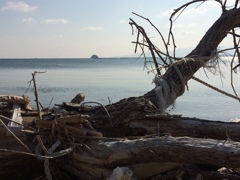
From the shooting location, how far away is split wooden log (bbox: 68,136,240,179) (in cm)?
307

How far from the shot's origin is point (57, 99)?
1463cm

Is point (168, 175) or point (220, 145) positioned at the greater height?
point (220, 145)

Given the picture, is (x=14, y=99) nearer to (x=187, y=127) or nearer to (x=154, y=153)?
(x=187, y=127)

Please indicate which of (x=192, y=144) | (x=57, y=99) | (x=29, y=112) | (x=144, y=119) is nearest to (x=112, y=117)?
(x=144, y=119)

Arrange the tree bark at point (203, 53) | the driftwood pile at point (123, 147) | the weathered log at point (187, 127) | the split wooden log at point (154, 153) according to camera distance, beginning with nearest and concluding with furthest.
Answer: the split wooden log at point (154, 153), the driftwood pile at point (123, 147), the weathered log at point (187, 127), the tree bark at point (203, 53)

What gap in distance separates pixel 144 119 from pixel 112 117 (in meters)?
0.40

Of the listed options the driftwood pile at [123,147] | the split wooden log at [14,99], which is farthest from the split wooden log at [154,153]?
the split wooden log at [14,99]

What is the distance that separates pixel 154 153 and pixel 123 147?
0.30 metres

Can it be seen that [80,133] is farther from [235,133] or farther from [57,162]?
[235,133]

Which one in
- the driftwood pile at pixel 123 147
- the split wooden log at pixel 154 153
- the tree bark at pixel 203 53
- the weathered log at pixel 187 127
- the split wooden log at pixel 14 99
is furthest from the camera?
the split wooden log at pixel 14 99

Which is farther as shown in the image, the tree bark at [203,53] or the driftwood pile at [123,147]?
the tree bark at [203,53]

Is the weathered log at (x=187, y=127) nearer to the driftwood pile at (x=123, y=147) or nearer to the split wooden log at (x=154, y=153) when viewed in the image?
the driftwood pile at (x=123, y=147)

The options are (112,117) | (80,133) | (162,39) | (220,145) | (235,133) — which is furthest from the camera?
(162,39)

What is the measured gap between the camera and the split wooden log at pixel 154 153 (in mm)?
3066
